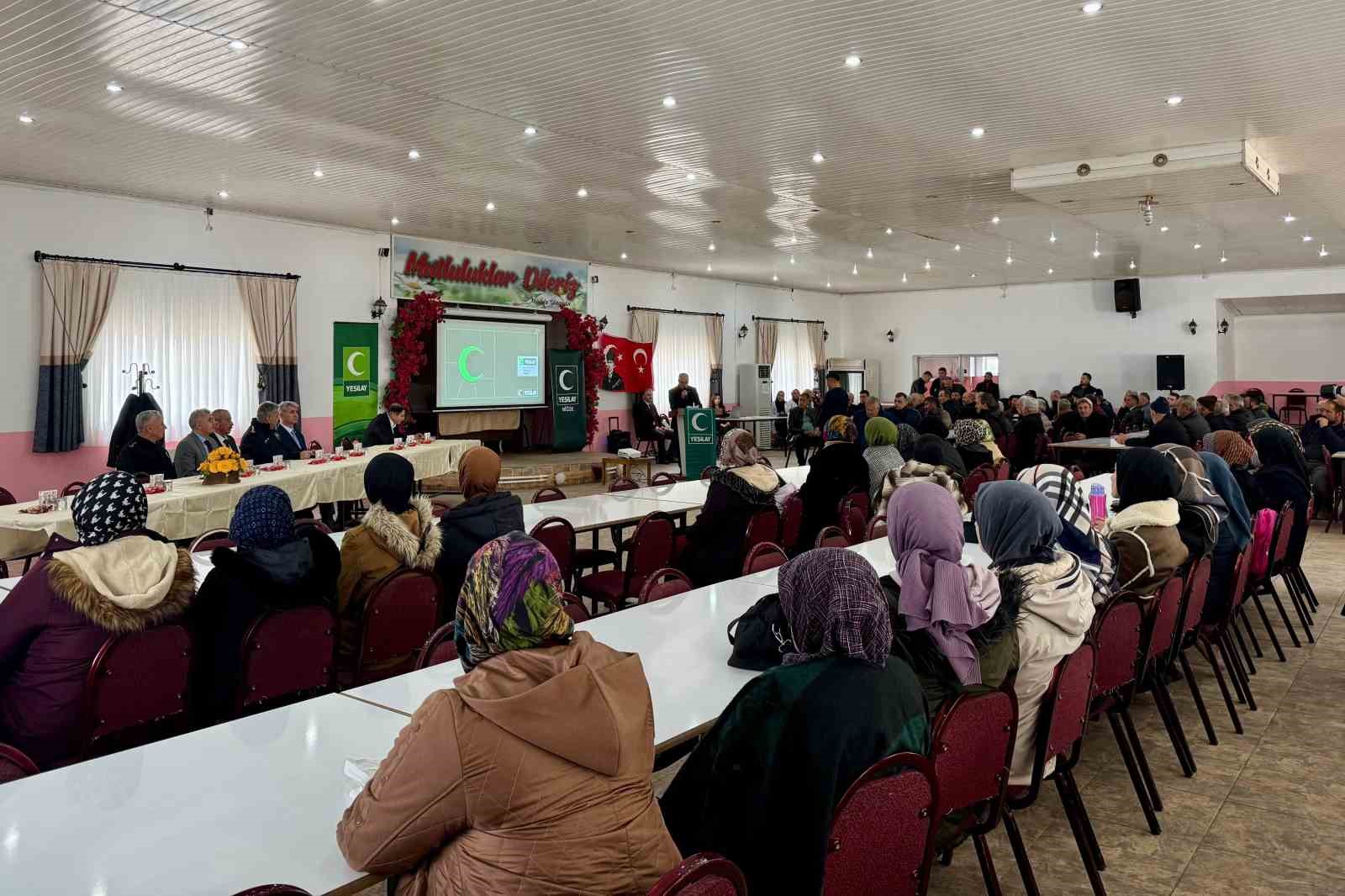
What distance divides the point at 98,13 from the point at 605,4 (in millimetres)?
2884

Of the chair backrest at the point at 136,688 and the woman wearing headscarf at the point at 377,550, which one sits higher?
the woman wearing headscarf at the point at 377,550

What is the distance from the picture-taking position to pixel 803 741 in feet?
A: 6.54

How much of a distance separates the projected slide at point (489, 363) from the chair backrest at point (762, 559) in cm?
1033

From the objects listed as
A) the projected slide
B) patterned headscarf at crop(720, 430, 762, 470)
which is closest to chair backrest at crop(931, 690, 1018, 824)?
patterned headscarf at crop(720, 430, 762, 470)

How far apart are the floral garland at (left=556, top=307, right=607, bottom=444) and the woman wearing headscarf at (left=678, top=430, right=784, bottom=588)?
1046 centimetres

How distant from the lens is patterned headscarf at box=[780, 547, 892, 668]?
204 cm

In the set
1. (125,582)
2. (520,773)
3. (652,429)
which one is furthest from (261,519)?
(652,429)

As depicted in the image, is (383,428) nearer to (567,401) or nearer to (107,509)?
(567,401)

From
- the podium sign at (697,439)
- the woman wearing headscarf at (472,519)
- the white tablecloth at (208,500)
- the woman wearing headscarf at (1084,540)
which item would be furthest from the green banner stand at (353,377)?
the woman wearing headscarf at (1084,540)

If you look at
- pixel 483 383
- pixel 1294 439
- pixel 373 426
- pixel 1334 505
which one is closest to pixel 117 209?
pixel 373 426

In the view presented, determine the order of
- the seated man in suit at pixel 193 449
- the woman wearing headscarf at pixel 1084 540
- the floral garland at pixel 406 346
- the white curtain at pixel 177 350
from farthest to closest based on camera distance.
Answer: the floral garland at pixel 406 346
the white curtain at pixel 177 350
the seated man in suit at pixel 193 449
the woman wearing headscarf at pixel 1084 540

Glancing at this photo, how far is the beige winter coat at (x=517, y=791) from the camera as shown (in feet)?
5.07

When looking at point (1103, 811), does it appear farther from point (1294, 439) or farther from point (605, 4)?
point (1294, 439)

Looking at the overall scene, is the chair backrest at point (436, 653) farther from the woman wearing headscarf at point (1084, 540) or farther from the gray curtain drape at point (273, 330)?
the gray curtain drape at point (273, 330)
